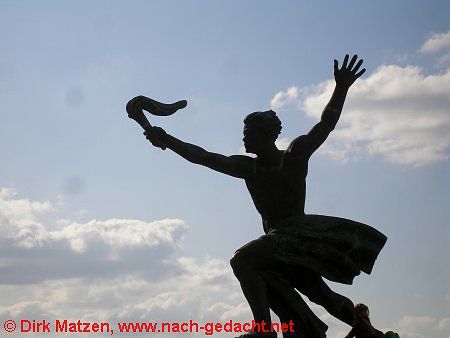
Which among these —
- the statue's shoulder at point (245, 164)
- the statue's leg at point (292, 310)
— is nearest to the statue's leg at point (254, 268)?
the statue's leg at point (292, 310)

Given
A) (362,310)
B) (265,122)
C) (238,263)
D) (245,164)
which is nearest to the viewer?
(238,263)

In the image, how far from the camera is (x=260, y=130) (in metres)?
9.46

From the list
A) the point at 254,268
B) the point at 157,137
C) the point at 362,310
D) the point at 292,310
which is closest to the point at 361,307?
the point at 362,310

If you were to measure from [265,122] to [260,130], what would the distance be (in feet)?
0.38

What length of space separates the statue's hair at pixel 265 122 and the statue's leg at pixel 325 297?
179 centimetres

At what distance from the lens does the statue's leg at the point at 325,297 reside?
29.8ft

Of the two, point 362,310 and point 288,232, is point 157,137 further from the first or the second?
point 362,310

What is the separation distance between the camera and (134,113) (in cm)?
970

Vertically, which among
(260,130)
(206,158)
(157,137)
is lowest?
(206,158)

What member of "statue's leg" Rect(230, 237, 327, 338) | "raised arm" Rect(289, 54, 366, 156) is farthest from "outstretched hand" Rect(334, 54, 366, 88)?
"statue's leg" Rect(230, 237, 327, 338)

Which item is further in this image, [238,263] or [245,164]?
[245,164]

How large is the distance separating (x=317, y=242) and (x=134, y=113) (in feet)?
9.20

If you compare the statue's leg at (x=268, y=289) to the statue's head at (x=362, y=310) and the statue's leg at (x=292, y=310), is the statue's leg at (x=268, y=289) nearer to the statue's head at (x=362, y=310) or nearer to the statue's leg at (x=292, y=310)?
the statue's leg at (x=292, y=310)

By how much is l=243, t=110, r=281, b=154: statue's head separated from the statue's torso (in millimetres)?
281
